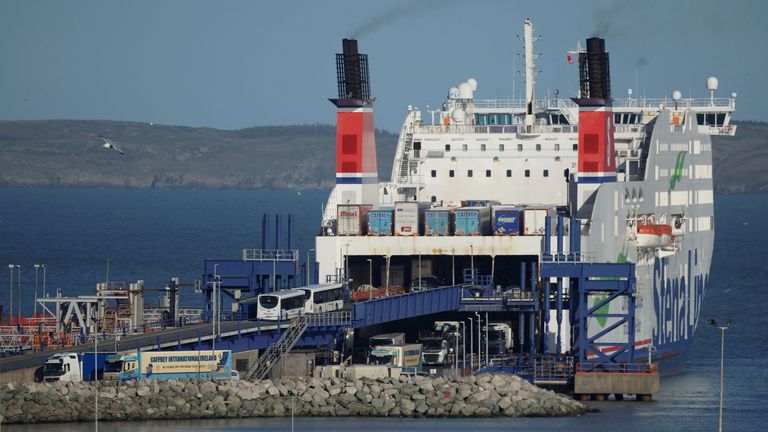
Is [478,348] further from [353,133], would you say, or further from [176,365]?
[176,365]

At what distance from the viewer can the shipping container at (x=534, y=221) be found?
3150 inches

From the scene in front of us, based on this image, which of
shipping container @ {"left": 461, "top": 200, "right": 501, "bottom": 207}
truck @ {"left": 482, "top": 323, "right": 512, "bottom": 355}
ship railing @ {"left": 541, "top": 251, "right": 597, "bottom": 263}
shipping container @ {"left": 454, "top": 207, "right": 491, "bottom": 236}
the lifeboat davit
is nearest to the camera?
ship railing @ {"left": 541, "top": 251, "right": 597, "bottom": 263}

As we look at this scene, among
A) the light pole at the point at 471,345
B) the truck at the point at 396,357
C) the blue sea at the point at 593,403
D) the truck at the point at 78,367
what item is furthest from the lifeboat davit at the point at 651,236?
the truck at the point at 78,367

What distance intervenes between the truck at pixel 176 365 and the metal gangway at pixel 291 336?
6.50 feet

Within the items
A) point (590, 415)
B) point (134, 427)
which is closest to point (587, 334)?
point (590, 415)

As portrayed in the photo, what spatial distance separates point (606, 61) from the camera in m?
83.4

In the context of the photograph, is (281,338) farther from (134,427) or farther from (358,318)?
(134,427)

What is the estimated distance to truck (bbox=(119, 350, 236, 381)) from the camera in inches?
2618

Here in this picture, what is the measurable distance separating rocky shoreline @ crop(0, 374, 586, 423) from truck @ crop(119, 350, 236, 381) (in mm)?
788

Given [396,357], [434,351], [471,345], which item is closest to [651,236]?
[471,345]

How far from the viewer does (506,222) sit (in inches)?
3164

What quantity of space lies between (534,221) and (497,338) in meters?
5.12

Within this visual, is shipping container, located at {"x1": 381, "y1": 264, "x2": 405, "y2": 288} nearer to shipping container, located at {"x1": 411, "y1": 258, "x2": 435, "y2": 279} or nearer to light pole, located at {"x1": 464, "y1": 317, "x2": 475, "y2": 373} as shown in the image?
shipping container, located at {"x1": 411, "y1": 258, "x2": 435, "y2": 279}

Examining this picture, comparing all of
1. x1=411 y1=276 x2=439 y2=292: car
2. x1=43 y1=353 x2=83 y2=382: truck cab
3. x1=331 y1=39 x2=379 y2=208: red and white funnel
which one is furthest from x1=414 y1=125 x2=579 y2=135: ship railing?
x1=43 y1=353 x2=83 y2=382: truck cab
